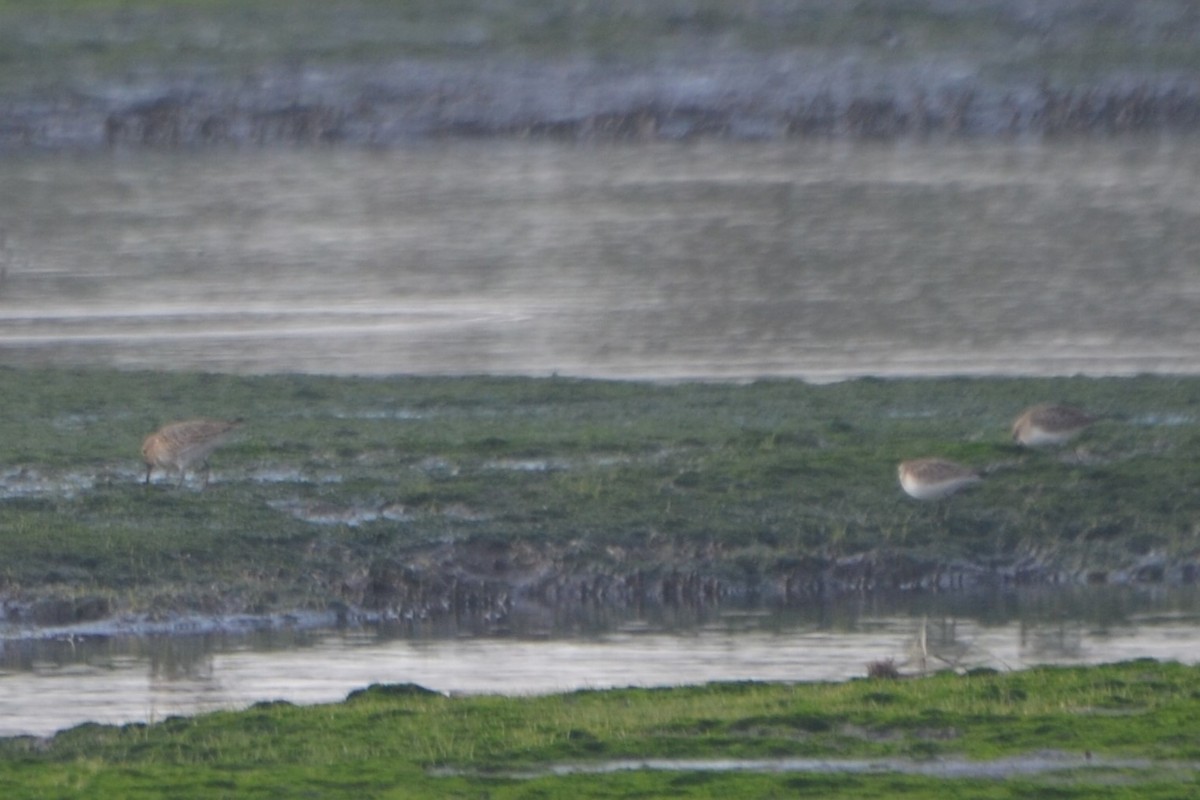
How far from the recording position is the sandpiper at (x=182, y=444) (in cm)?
1639

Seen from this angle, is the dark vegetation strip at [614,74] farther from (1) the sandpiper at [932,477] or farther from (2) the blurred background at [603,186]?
(1) the sandpiper at [932,477]

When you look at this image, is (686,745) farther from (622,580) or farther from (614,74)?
(614,74)

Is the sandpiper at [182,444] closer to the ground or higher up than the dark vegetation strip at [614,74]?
closer to the ground

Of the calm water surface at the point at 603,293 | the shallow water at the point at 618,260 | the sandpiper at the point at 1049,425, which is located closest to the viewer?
the calm water surface at the point at 603,293

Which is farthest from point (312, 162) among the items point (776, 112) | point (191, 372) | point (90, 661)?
point (90, 661)

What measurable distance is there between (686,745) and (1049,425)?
7.41 metres

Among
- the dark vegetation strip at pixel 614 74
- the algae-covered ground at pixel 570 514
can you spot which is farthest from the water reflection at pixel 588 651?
the dark vegetation strip at pixel 614 74

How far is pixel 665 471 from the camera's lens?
16953mm

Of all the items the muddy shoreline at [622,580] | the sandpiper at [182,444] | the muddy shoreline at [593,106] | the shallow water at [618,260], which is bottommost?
the muddy shoreline at [622,580]

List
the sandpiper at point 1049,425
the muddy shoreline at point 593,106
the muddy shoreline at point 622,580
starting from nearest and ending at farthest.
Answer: the muddy shoreline at point 622,580, the sandpiper at point 1049,425, the muddy shoreline at point 593,106

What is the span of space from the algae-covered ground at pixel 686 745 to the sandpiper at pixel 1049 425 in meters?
5.39

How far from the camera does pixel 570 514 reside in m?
16.2

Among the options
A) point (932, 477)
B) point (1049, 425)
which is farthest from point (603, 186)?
point (932, 477)

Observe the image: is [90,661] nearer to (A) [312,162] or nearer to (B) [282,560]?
(B) [282,560]
